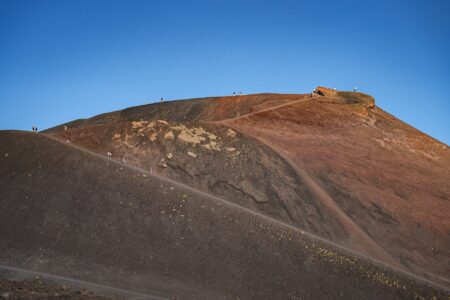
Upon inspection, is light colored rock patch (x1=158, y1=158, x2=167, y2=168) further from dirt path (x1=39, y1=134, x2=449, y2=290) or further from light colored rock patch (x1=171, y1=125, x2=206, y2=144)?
light colored rock patch (x1=171, y1=125, x2=206, y2=144)

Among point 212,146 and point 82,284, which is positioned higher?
point 212,146

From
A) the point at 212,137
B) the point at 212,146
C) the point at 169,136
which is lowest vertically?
the point at 212,146

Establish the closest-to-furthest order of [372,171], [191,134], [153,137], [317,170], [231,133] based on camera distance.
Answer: [153,137], [191,134], [317,170], [231,133], [372,171]

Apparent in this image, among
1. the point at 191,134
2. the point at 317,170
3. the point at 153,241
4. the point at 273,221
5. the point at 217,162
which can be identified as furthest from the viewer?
the point at 317,170

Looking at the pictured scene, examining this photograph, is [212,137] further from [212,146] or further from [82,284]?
[82,284]

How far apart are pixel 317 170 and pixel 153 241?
691 inches

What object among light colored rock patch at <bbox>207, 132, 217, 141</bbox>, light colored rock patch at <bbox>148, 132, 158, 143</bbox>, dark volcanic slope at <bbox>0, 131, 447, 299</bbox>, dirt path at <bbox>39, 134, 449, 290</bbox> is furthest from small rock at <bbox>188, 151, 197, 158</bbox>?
dark volcanic slope at <bbox>0, 131, 447, 299</bbox>

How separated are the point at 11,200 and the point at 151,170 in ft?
31.0

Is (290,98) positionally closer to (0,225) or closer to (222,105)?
(222,105)

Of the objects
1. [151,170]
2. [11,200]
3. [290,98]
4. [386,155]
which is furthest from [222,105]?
[11,200]

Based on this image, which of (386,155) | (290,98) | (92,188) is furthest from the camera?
(290,98)

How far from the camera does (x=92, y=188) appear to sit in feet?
89.2

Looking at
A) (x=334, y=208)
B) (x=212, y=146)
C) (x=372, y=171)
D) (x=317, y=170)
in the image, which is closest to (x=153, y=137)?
(x=212, y=146)

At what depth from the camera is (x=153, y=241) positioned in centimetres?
2439
